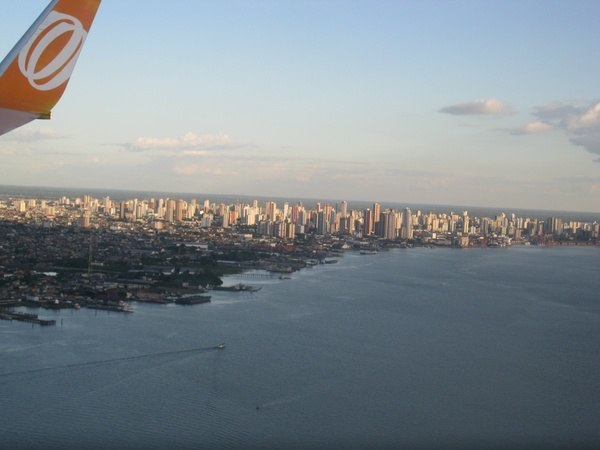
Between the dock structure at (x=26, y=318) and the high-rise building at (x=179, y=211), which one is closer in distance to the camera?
the dock structure at (x=26, y=318)

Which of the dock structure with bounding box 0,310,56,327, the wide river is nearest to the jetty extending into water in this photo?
the wide river

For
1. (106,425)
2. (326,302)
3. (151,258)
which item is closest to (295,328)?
(326,302)

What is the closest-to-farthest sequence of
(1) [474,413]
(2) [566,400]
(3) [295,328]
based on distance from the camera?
(1) [474,413]
(2) [566,400]
(3) [295,328]

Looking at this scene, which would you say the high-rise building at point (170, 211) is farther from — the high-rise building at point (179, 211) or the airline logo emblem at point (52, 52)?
the airline logo emblem at point (52, 52)

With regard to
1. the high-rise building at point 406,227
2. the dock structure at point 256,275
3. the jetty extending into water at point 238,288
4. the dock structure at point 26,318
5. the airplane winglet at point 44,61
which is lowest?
the dock structure at point 256,275

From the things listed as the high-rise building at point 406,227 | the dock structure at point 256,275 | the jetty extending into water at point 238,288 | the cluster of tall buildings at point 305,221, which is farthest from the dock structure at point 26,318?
the high-rise building at point 406,227

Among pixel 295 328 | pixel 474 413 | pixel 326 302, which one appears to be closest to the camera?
pixel 474 413

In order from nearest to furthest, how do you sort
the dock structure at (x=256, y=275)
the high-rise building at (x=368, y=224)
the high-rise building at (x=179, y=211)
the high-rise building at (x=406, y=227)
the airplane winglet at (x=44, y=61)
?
the airplane winglet at (x=44, y=61) → the dock structure at (x=256, y=275) → the high-rise building at (x=406, y=227) → the high-rise building at (x=368, y=224) → the high-rise building at (x=179, y=211)

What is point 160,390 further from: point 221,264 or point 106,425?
point 221,264

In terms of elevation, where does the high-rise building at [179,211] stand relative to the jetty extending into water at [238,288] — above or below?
above

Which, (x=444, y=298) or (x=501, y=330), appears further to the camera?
(x=444, y=298)
